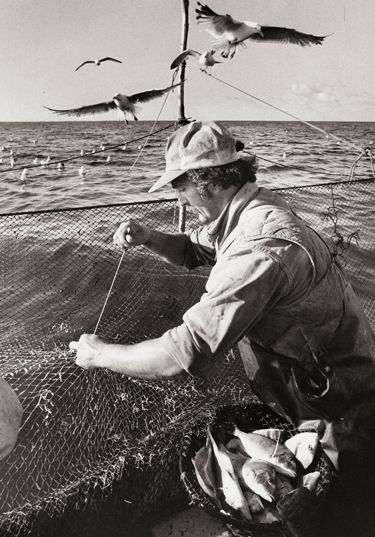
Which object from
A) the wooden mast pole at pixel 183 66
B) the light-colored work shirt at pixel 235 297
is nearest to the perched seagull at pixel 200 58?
the wooden mast pole at pixel 183 66

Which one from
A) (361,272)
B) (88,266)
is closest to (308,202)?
(361,272)

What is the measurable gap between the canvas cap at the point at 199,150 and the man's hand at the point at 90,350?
2.93 feet

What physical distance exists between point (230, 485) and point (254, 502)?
0.17 m

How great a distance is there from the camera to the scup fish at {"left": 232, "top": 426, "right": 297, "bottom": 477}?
271 centimetres

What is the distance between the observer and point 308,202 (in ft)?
28.2

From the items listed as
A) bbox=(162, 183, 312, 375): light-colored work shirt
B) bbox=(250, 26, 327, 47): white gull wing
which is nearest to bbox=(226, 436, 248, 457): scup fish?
bbox=(162, 183, 312, 375): light-colored work shirt

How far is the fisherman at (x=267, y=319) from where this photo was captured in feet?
6.21

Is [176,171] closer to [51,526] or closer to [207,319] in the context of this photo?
[207,319]

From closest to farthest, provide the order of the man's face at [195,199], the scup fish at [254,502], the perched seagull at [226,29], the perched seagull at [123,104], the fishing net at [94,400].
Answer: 1. the man's face at [195,199]
2. the scup fish at [254,502]
3. the fishing net at [94,400]
4. the perched seagull at [226,29]
5. the perched seagull at [123,104]

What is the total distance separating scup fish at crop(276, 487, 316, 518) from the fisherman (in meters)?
0.25

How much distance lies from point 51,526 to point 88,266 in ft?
16.0

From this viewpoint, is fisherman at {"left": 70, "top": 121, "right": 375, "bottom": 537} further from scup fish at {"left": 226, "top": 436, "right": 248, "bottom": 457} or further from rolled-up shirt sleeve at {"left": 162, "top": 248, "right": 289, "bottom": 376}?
scup fish at {"left": 226, "top": 436, "right": 248, "bottom": 457}

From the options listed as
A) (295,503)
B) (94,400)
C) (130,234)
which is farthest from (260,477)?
(94,400)

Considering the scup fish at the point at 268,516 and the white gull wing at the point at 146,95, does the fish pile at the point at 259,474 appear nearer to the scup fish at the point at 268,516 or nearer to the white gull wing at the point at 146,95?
the scup fish at the point at 268,516
